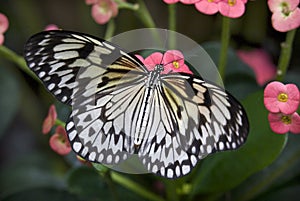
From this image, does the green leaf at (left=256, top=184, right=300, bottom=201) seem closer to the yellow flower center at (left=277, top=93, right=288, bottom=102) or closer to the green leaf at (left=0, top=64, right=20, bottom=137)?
the yellow flower center at (left=277, top=93, right=288, bottom=102)

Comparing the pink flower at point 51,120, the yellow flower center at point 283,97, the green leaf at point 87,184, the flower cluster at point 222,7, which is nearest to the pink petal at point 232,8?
the flower cluster at point 222,7

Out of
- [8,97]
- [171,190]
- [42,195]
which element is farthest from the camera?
[8,97]

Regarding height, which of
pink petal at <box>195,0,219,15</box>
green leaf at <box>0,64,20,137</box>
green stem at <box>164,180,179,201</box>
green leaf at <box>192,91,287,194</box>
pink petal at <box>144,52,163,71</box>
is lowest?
green leaf at <box>0,64,20,137</box>

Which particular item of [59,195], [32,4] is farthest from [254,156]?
[32,4]

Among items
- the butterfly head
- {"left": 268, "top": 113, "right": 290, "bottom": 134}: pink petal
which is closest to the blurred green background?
{"left": 268, "top": 113, "right": 290, "bottom": 134}: pink petal

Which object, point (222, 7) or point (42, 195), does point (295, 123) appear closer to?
point (222, 7)

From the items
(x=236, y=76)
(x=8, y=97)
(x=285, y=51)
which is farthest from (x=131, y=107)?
(x=8, y=97)

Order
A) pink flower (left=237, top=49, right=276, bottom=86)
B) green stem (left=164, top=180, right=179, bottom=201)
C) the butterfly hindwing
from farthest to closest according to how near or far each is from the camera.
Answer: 1. pink flower (left=237, top=49, right=276, bottom=86)
2. green stem (left=164, top=180, right=179, bottom=201)
3. the butterfly hindwing
